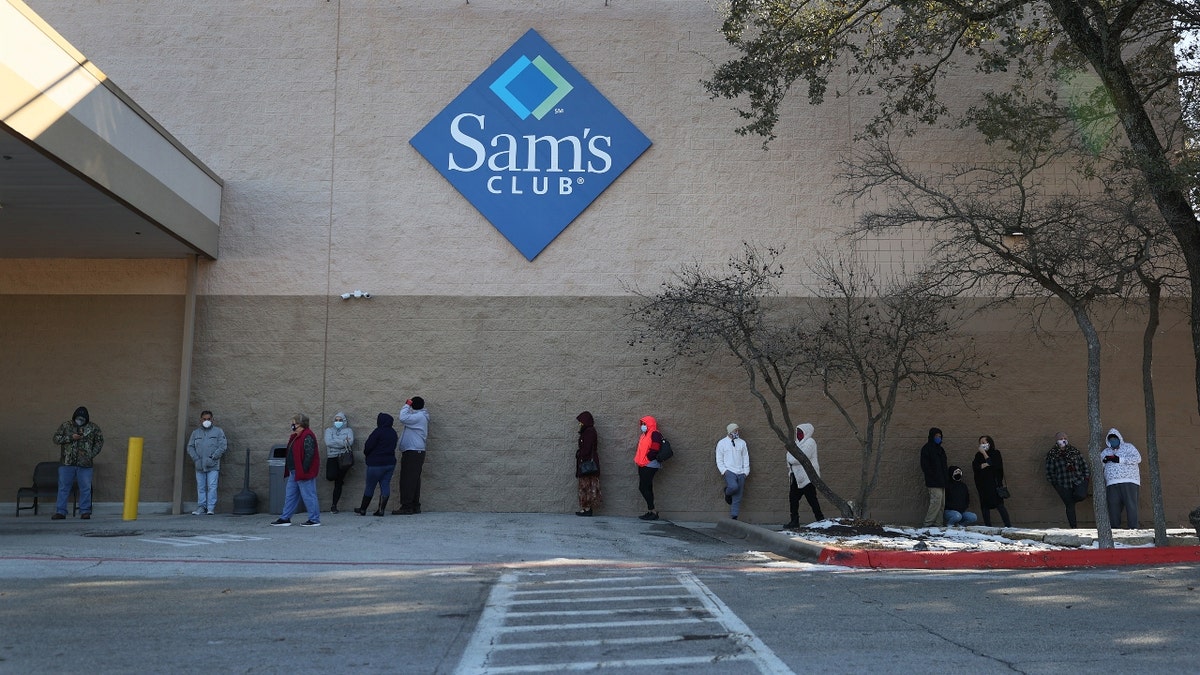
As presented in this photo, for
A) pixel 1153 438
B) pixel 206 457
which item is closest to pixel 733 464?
pixel 1153 438

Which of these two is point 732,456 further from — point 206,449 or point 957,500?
point 206,449

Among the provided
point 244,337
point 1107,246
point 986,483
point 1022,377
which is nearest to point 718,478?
point 986,483

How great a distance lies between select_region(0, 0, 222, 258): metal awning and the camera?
38.2 feet

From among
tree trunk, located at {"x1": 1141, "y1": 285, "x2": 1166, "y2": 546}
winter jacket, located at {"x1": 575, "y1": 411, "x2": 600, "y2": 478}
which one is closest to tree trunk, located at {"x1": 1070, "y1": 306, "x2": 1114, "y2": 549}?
tree trunk, located at {"x1": 1141, "y1": 285, "x2": 1166, "y2": 546}

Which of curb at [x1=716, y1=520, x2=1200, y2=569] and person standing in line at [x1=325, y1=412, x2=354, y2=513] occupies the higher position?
person standing in line at [x1=325, y1=412, x2=354, y2=513]

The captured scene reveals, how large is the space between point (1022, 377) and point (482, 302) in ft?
32.5

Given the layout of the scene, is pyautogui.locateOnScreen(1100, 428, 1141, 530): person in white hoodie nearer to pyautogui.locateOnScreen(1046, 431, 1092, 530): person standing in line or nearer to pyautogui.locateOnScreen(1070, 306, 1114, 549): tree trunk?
pyautogui.locateOnScreen(1046, 431, 1092, 530): person standing in line

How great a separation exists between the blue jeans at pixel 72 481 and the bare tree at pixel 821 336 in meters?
9.56

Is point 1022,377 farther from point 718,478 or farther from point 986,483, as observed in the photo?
point 718,478

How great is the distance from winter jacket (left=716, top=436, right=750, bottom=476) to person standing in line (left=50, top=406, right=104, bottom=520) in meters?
10.5

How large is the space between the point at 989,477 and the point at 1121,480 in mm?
2085

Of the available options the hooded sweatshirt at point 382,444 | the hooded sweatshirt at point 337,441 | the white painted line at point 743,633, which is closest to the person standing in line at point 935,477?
the white painted line at point 743,633

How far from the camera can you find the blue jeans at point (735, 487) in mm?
16750

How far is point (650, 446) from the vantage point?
55.5ft
